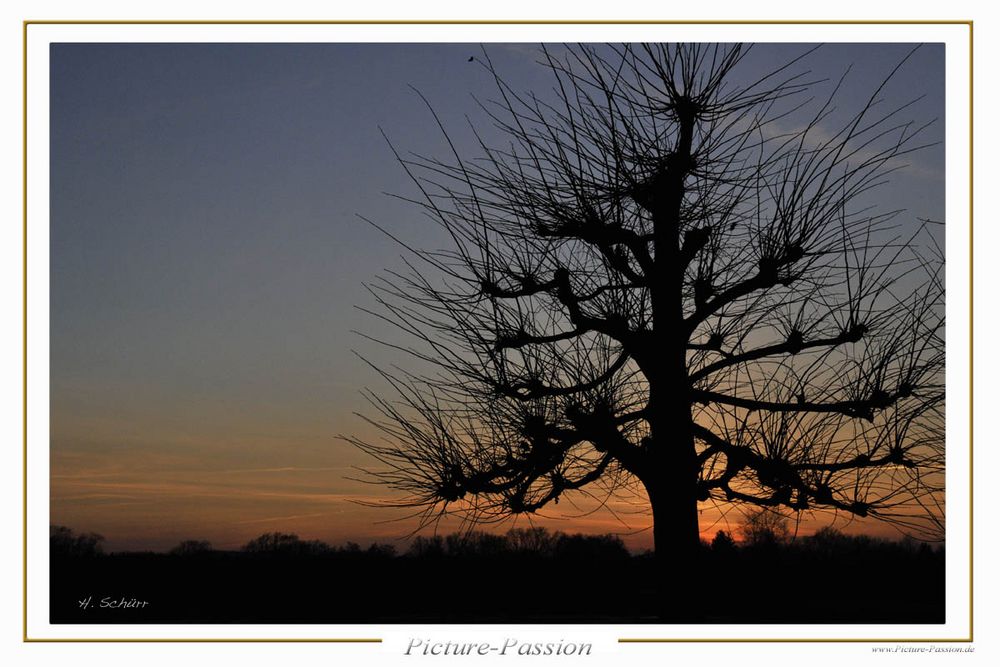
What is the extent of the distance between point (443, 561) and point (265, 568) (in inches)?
52.9
